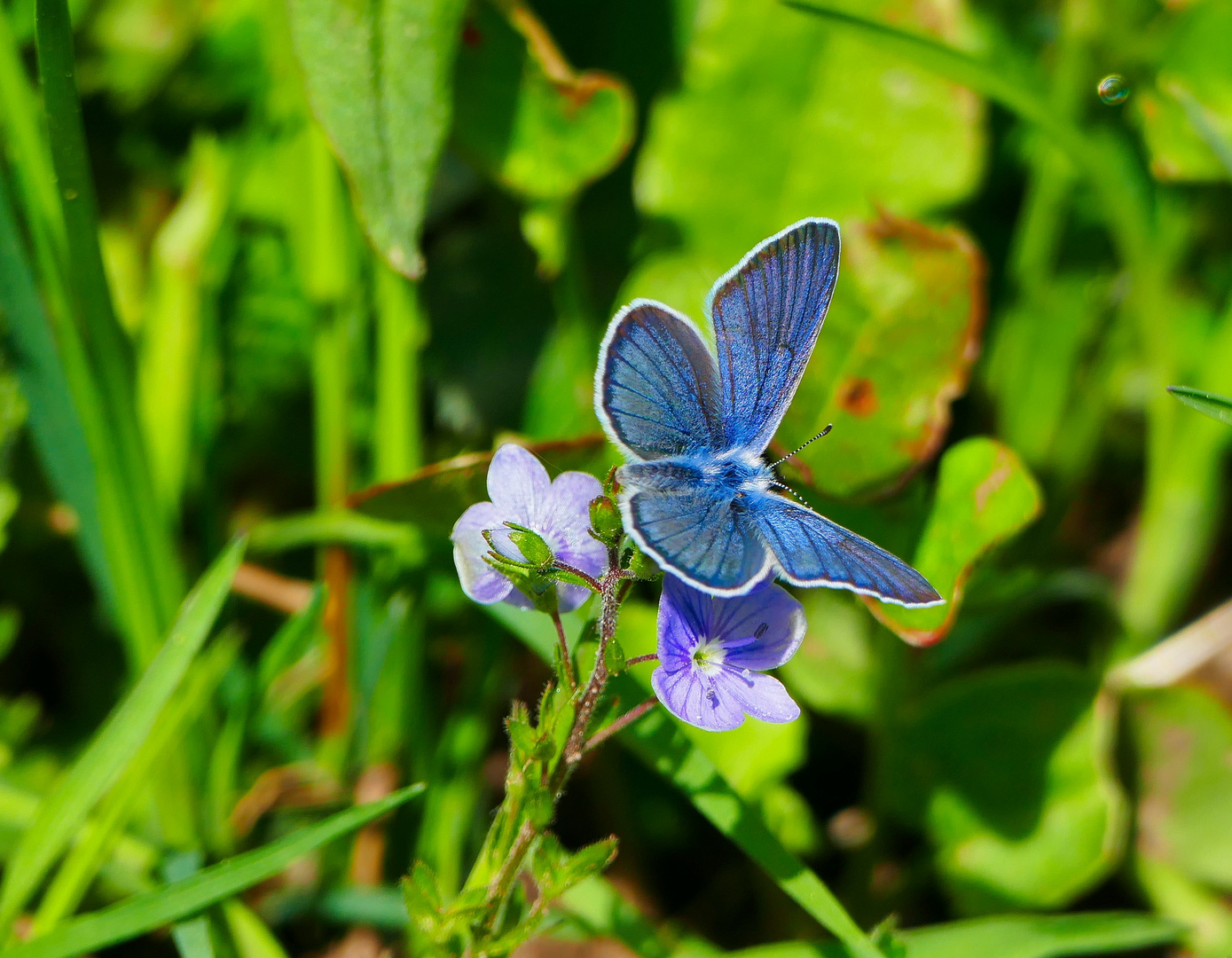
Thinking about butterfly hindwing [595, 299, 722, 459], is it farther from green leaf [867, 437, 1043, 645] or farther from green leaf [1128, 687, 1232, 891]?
green leaf [1128, 687, 1232, 891]

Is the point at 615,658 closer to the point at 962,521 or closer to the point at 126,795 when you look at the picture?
the point at 962,521

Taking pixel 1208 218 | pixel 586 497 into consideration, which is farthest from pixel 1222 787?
pixel 586 497

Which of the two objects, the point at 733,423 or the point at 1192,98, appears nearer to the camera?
the point at 733,423

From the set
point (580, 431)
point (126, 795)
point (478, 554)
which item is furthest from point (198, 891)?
point (580, 431)

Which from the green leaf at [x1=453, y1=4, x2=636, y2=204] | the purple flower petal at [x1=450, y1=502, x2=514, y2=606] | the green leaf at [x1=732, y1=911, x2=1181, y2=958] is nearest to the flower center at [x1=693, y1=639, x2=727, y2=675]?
the purple flower petal at [x1=450, y1=502, x2=514, y2=606]

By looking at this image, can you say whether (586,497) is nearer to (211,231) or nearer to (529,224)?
(529,224)

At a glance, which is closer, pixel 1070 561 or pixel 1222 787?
pixel 1222 787

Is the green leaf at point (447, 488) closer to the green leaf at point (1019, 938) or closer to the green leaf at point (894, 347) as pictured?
the green leaf at point (894, 347)
